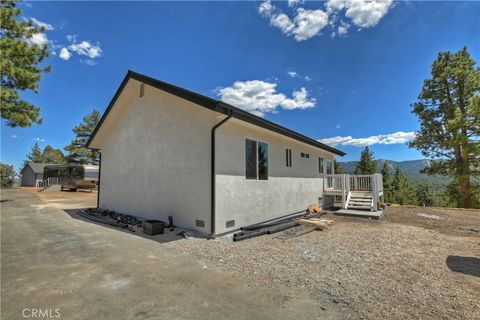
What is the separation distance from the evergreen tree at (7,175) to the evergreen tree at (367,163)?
67.9 m

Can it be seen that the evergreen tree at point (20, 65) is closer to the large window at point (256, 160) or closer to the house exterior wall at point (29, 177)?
the large window at point (256, 160)

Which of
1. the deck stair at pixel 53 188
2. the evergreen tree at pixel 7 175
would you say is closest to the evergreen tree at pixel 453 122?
the deck stair at pixel 53 188

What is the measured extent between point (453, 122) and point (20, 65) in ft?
89.7

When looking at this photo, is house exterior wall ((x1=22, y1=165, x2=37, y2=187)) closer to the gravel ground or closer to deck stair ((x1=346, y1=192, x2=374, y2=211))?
the gravel ground

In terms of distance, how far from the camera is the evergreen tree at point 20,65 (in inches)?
460

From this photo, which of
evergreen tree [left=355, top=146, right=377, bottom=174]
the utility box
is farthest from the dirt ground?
evergreen tree [left=355, top=146, right=377, bottom=174]

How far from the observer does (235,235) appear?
6363 millimetres

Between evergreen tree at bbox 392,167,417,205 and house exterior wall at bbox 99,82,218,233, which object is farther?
evergreen tree at bbox 392,167,417,205

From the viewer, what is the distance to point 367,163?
40.5 m

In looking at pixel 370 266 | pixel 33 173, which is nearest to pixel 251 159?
pixel 370 266

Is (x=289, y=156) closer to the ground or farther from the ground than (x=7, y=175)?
farther from the ground

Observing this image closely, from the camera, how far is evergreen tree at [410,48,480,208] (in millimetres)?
15820

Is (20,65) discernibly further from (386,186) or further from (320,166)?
(386,186)

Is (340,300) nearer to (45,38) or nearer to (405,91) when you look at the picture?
(45,38)
